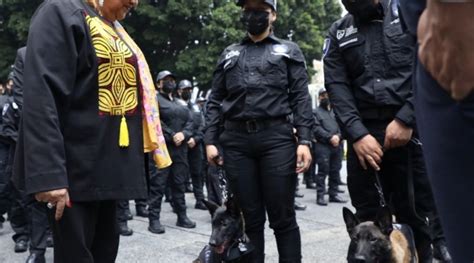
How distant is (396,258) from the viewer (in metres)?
3.36

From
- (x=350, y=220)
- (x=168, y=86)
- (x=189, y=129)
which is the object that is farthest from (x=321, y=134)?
(x=350, y=220)

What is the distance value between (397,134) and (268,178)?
40.6 inches

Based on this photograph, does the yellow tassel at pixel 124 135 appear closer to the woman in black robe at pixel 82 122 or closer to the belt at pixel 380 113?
the woman in black robe at pixel 82 122

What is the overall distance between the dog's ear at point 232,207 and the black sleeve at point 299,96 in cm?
70

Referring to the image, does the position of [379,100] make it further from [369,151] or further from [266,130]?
[266,130]

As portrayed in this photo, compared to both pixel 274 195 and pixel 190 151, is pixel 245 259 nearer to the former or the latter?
pixel 274 195

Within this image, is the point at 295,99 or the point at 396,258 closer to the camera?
the point at 396,258

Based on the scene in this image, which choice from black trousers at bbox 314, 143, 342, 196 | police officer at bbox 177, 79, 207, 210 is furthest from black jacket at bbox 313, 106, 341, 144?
police officer at bbox 177, 79, 207, 210

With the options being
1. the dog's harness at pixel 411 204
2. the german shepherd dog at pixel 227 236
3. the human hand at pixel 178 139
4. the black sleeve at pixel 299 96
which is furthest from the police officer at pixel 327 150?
the dog's harness at pixel 411 204

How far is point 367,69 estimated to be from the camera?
3.33 meters

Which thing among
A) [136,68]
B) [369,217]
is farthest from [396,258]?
[136,68]

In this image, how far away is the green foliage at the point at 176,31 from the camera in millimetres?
21250

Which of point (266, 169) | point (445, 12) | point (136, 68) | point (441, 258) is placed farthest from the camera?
point (441, 258)

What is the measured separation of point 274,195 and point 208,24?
62.9 ft
